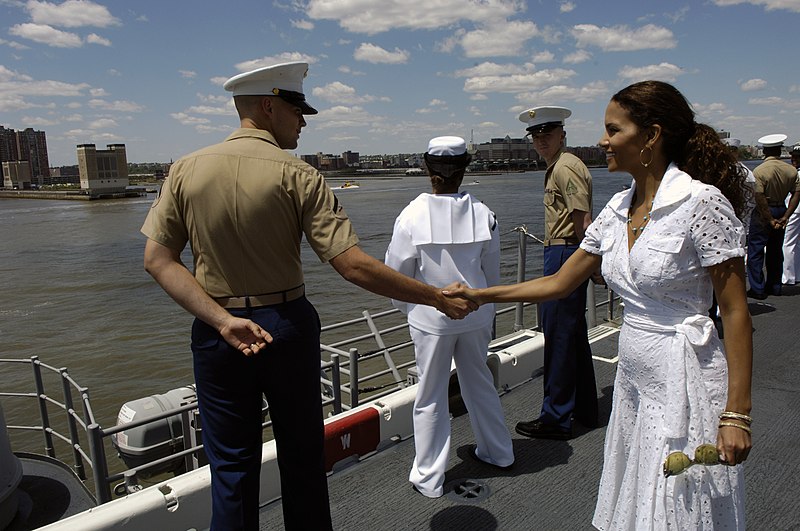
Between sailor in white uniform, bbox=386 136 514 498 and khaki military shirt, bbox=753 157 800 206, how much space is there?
18.5ft

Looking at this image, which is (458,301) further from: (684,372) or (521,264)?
(521,264)

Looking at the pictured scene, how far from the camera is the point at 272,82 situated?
213cm

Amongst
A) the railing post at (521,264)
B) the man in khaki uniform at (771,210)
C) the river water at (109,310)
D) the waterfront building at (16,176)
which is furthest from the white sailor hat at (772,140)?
the waterfront building at (16,176)

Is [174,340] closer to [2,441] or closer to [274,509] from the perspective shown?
[2,441]

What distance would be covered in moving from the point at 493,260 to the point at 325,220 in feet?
4.17

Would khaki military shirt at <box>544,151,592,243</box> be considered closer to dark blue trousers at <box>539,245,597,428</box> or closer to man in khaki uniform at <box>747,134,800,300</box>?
dark blue trousers at <box>539,245,597,428</box>

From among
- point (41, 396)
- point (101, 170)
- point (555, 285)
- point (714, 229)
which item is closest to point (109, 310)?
point (41, 396)

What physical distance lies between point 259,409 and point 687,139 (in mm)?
1668

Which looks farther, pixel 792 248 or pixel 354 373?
pixel 792 248

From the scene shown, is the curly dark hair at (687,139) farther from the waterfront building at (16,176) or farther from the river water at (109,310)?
the waterfront building at (16,176)

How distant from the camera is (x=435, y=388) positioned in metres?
3.07

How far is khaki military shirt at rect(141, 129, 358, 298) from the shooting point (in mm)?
1974

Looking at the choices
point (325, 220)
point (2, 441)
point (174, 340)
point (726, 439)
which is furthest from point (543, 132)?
point (174, 340)

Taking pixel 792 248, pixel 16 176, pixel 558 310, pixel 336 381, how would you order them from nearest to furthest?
pixel 558 310 < pixel 336 381 < pixel 792 248 < pixel 16 176
